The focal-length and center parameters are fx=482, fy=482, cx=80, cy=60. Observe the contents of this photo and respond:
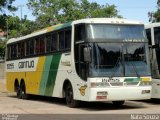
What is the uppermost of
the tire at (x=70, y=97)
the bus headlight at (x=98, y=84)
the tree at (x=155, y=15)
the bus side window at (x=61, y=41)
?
the tree at (x=155, y=15)

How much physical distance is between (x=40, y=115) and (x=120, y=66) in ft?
11.7

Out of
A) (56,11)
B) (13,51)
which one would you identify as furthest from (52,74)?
(56,11)

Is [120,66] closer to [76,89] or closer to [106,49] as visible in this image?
[106,49]

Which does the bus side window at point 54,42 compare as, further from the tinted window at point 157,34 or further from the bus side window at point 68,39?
the tinted window at point 157,34

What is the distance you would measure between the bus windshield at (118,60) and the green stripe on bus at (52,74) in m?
3.06

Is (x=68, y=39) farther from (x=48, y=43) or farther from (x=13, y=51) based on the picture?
(x=13, y=51)

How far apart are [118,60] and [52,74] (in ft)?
14.5

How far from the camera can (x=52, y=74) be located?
21203 millimetres

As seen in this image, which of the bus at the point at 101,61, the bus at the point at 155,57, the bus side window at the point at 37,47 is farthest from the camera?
the bus side window at the point at 37,47

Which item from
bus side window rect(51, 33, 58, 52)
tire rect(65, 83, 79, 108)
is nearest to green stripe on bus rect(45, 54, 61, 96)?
bus side window rect(51, 33, 58, 52)

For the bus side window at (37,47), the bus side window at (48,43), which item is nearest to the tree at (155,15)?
the bus side window at (37,47)

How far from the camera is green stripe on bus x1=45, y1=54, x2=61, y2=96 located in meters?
20.5

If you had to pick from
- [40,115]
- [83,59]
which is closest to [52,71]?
[83,59]

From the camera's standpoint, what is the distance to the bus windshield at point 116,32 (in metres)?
17.8
